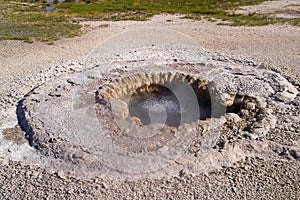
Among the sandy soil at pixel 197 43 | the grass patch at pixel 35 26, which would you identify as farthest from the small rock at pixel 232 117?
the grass patch at pixel 35 26

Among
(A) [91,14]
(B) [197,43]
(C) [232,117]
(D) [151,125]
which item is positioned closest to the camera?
(D) [151,125]

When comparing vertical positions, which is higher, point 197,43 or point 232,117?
point 197,43

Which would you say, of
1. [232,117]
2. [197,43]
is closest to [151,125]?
[232,117]

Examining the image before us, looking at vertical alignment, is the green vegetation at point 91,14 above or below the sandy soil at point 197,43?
above

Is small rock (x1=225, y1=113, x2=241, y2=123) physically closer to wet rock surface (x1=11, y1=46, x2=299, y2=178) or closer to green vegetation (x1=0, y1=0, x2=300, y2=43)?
wet rock surface (x1=11, y1=46, x2=299, y2=178)

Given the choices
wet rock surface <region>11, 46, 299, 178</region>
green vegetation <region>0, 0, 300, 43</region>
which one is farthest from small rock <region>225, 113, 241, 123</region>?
green vegetation <region>0, 0, 300, 43</region>

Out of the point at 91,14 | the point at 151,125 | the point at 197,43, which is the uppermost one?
the point at 91,14

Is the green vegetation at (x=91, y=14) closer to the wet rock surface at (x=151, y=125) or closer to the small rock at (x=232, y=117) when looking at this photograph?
the wet rock surface at (x=151, y=125)

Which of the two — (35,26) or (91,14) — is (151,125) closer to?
(35,26)
